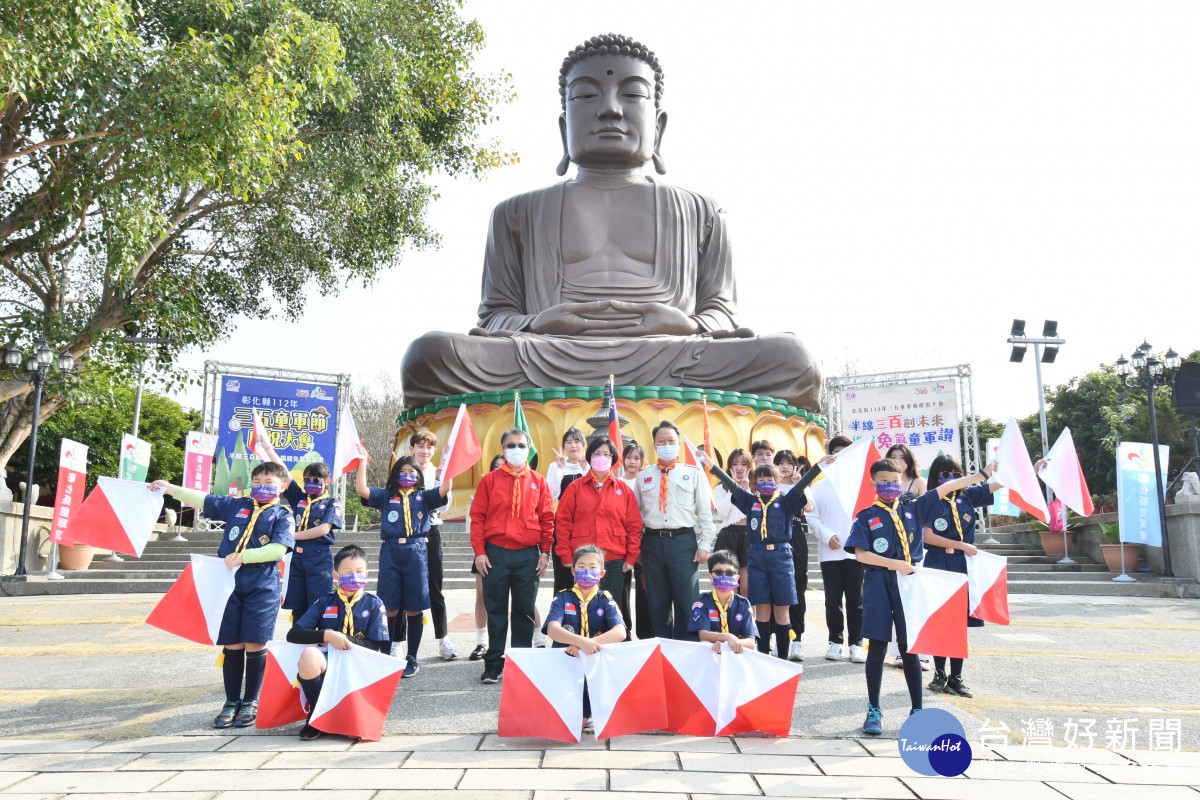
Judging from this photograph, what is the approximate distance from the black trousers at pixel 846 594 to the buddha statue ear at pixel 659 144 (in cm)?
917

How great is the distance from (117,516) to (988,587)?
15.4ft

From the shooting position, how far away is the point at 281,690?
146 inches

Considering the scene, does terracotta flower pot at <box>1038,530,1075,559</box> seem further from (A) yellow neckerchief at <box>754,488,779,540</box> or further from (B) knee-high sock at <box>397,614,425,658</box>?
(B) knee-high sock at <box>397,614,425,658</box>

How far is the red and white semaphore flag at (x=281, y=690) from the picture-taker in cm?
369

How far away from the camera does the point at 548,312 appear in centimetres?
1185

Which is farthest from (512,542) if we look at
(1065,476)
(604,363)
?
(604,363)

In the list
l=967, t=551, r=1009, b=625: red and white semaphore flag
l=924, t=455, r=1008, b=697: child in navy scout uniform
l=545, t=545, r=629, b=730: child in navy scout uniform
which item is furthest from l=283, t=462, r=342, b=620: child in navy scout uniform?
l=967, t=551, r=1009, b=625: red and white semaphore flag

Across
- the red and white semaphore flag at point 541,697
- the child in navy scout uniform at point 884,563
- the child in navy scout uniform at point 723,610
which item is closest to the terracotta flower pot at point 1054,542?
the child in navy scout uniform at point 884,563

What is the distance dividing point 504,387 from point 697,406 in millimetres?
2451

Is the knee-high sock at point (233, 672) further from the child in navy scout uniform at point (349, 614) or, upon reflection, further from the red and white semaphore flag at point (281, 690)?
the child in navy scout uniform at point (349, 614)

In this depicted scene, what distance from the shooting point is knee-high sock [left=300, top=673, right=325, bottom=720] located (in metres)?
3.68

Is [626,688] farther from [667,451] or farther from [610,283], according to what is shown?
[610,283]

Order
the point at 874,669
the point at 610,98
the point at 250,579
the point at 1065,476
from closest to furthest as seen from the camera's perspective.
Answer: the point at 874,669 < the point at 250,579 < the point at 1065,476 < the point at 610,98

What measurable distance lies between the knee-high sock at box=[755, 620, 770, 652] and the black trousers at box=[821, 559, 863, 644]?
56 centimetres
